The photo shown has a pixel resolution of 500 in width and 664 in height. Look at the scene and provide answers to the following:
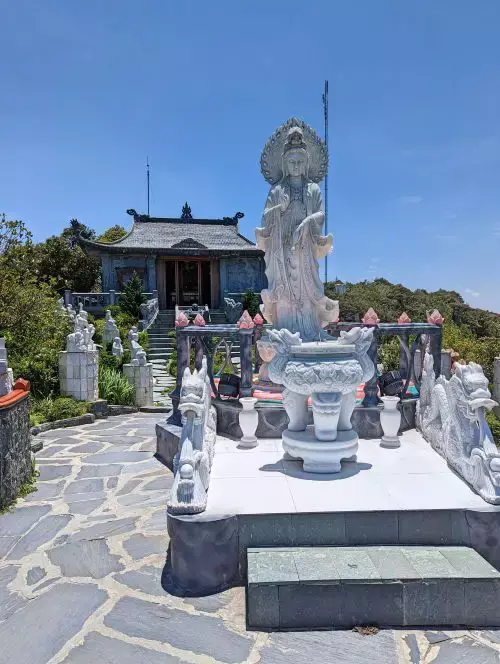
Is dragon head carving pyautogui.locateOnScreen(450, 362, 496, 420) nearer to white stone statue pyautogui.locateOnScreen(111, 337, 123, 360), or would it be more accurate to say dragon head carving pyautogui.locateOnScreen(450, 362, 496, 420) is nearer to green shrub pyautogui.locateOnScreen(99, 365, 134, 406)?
green shrub pyautogui.locateOnScreen(99, 365, 134, 406)

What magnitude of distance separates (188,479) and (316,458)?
155 cm

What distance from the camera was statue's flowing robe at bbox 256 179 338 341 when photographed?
777 cm

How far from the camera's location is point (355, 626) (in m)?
3.20

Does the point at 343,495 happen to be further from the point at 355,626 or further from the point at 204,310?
the point at 204,310

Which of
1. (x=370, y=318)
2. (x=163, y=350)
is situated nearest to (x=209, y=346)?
(x=370, y=318)

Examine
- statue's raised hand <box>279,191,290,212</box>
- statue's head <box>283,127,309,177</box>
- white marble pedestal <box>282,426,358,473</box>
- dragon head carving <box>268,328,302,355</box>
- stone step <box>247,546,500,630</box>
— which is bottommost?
stone step <box>247,546,500,630</box>

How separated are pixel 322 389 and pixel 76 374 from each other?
25.0 ft

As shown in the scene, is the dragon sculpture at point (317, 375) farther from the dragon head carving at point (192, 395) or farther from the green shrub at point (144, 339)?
the green shrub at point (144, 339)

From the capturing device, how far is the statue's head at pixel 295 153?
7.67 m

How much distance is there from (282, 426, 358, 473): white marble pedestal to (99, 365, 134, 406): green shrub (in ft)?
24.2

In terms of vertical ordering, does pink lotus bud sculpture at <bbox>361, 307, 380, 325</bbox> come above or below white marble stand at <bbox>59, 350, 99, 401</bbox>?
above

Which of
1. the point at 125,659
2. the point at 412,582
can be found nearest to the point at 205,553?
the point at 125,659

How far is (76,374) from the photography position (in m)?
10.5

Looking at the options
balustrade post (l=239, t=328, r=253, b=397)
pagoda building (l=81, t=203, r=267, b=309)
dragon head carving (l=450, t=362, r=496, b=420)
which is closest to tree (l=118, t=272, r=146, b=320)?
pagoda building (l=81, t=203, r=267, b=309)
